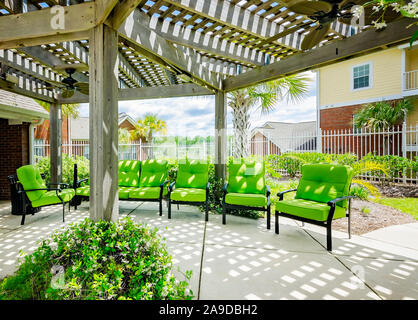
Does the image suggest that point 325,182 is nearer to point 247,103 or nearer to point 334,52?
point 334,52

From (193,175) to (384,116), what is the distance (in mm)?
8311

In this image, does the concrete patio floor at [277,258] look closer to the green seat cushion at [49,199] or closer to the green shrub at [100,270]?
the green seat cushion at [49,199]

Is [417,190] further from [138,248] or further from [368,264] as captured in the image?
[138,248]

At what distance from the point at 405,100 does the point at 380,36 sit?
327 inches

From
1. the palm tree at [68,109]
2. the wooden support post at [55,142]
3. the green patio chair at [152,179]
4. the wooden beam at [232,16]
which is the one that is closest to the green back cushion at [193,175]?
the green patio chair at [152,179]

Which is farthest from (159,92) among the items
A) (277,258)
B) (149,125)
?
(149,125)

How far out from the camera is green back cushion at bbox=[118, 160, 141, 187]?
17.5 feet

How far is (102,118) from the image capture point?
234 centimetres

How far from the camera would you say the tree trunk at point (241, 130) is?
657cm

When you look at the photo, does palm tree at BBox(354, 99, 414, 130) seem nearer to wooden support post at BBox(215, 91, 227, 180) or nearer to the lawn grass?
the lawn grass

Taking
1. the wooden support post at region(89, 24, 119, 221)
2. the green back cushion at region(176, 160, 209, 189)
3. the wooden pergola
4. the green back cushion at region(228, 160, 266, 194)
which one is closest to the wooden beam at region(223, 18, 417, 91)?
the wooden pergola

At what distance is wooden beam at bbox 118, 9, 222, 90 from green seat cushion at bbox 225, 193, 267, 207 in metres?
2.36

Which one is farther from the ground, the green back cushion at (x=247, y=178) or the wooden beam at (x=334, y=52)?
the wooden beam at (x=334, y=52)

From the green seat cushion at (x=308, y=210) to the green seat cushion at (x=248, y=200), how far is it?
34 cm
